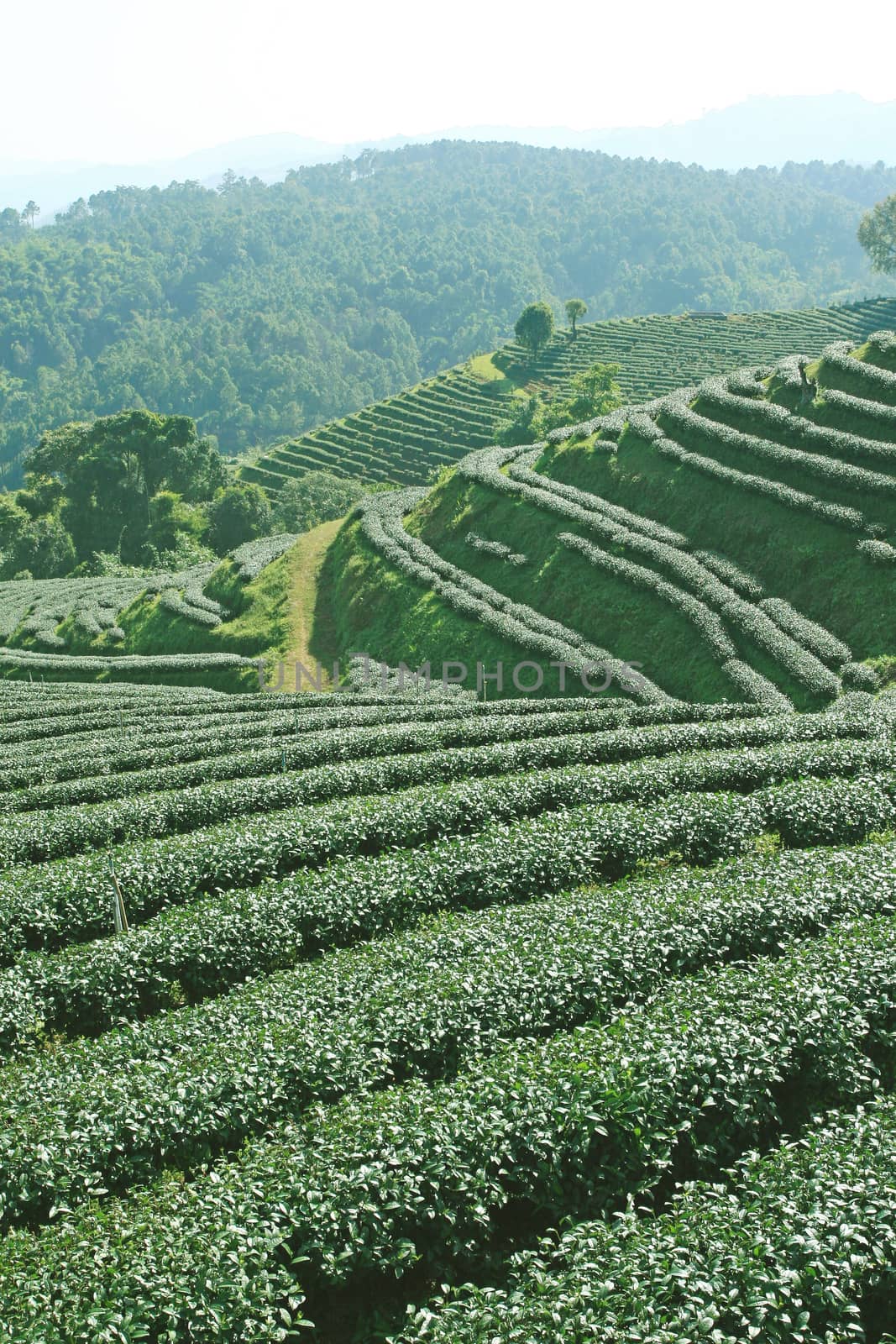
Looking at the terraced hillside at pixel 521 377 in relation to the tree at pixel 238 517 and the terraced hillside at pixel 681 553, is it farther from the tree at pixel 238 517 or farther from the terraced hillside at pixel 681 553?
the terraced hillside at pixel 681 553

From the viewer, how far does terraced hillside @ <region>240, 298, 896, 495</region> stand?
91.8m

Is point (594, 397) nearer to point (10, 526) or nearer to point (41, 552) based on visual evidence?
point (41, 552)

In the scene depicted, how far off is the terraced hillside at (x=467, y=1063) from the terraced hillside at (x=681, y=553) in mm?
12458

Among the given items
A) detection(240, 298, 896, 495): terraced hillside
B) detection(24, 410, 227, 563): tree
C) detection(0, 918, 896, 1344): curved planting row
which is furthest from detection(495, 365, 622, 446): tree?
detection(0, 918, 896, 1344): curved planting row

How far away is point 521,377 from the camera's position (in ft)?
395

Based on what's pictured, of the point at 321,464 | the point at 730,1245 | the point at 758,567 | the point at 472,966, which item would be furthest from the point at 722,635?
the point at 321,464

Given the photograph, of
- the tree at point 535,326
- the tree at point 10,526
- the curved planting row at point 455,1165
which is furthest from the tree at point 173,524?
the curved planting row at point 455,1165

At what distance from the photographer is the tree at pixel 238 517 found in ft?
303

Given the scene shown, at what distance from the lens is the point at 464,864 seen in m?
18.6

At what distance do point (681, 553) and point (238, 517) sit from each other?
202 ft

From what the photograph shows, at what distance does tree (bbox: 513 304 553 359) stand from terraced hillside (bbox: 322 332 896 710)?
229 feet

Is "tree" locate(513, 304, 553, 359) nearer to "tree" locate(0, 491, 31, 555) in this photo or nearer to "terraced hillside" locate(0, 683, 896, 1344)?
"tree" locate(0, 491, 31, 555)

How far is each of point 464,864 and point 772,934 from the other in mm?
6000

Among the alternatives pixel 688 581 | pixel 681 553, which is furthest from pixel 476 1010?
pixel 681 553
